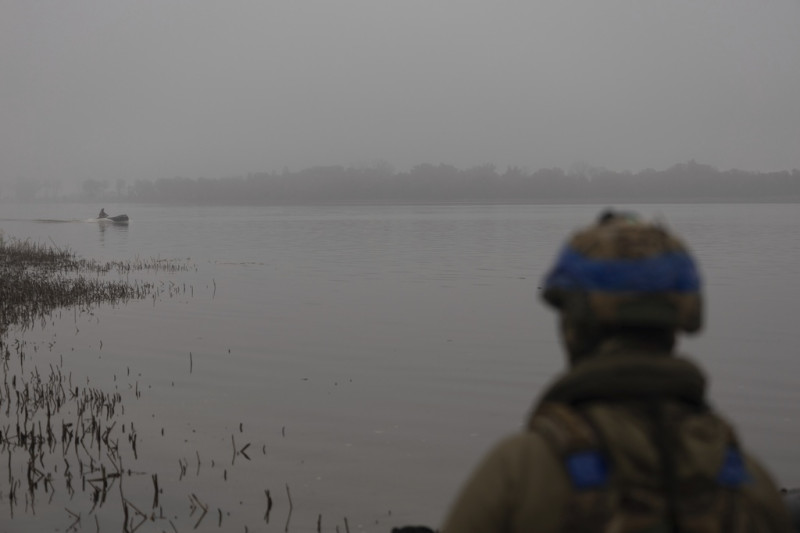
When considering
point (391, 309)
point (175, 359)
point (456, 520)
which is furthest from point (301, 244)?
point (456, 520)

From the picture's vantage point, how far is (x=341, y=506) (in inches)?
340

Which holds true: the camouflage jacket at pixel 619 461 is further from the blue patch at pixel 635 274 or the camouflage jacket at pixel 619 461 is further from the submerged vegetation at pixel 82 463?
the submerged vegetation at pixel 82 463

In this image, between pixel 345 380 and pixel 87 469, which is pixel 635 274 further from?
pixel 345 380

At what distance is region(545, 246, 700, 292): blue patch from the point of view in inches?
87.0

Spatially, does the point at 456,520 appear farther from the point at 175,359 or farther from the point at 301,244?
the point at 301,244

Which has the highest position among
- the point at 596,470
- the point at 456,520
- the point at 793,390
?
the point at 596,470

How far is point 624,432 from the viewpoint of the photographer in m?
2.15

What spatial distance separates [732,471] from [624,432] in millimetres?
370

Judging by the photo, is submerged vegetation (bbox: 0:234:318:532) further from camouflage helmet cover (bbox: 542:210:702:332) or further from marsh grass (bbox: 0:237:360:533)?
camouflage helmet cover (bbox: 542:210:702:332)

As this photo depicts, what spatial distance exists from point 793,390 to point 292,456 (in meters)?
9.51

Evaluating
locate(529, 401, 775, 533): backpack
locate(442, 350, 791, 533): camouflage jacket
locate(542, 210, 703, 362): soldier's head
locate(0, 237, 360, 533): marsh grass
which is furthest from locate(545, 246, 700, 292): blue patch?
locate(0, 237, 360, 533): marsh grass

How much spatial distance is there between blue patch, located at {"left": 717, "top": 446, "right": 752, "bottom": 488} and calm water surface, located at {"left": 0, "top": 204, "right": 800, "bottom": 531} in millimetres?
6329

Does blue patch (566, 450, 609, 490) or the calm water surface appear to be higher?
blue patch (566, 450, 609, 490)

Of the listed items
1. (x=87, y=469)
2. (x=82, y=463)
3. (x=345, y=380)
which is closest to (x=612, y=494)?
(x=87, y=469)
